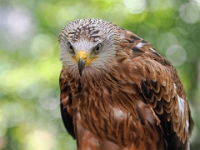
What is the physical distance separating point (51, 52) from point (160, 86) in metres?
2.06

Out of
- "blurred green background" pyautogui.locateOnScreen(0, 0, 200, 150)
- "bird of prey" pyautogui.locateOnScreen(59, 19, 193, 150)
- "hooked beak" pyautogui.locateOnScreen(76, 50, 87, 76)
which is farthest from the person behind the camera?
"blurred green background" pyautogui.locateOnScreen(0, 0, 200, 150)

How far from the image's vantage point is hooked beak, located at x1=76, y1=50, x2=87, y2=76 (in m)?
2.11

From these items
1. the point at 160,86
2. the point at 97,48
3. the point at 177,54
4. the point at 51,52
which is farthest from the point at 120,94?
the point at 51,52

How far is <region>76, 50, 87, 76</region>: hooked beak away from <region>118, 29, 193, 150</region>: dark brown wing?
14.6 inches

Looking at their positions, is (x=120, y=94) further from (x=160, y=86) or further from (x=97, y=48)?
(x=97, y=48)

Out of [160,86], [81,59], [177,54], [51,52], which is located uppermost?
[81,59]

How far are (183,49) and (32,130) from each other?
194 cm

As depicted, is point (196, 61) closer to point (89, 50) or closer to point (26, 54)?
point (26, 54)

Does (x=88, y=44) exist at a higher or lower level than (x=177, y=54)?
→ higher

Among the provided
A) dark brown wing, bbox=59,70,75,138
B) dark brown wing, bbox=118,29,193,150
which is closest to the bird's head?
dark brown wing, bbox=118,29,193,150

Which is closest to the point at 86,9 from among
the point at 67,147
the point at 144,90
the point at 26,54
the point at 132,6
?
the point at 132,6

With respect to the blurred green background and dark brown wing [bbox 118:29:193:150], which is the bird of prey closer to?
dark brown wing [bbox 118:29:193:150]

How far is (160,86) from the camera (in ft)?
8.26

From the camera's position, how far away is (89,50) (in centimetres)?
217
